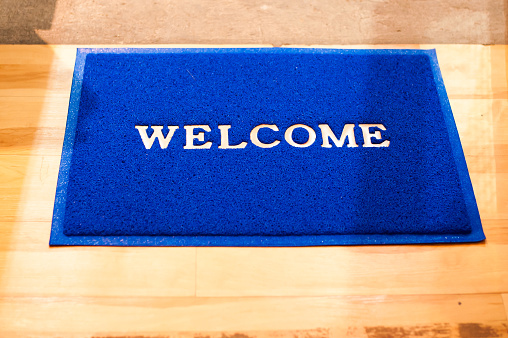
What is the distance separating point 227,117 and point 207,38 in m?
0.38

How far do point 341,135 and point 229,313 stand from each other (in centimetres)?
66

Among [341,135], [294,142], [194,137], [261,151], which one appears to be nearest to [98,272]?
[194,137]

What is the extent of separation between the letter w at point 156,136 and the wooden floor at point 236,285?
0.28m

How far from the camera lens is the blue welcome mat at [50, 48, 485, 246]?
3.60 ft

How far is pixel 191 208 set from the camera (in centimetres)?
112

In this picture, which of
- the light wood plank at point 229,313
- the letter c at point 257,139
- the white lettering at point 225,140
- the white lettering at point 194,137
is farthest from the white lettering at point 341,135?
the light wood plank at point 229,313

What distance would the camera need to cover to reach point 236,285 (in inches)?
40.2

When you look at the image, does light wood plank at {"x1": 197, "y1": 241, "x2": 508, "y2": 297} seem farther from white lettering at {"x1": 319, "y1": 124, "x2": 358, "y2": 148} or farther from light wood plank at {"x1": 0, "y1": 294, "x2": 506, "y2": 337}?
white lettering at {"x1": 319, "y1": 124, "x2": 358, "y2": 148}

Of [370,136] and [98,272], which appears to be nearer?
[98,272]

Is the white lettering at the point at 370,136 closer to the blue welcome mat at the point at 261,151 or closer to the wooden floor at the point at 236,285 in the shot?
the blue welcome mat at the point at 261,151

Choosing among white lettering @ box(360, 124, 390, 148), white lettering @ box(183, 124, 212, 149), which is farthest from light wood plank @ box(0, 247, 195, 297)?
white lettering @ box(360, 124, 390, 148)

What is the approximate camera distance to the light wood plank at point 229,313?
960mm

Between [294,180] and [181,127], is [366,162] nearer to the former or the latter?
[294,180]

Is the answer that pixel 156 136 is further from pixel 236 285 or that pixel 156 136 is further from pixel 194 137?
pixel 236 285
